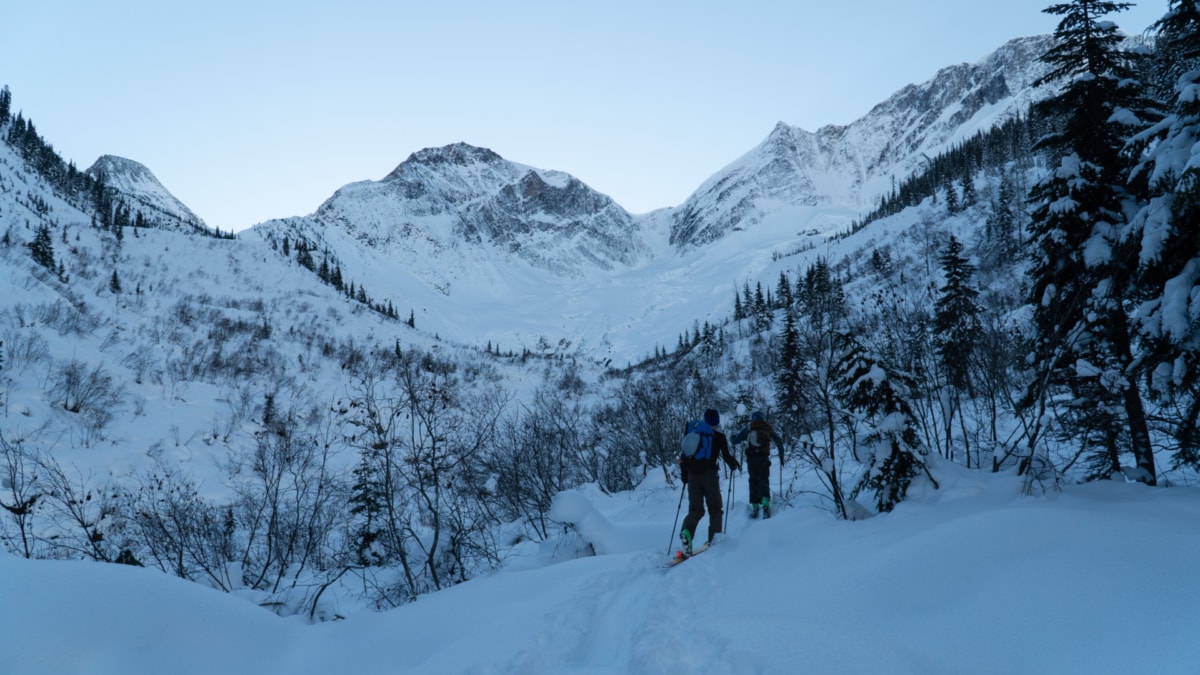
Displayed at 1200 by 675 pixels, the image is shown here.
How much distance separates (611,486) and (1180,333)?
651 inches


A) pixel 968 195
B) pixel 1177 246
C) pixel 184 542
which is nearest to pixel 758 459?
pixel 1177 246

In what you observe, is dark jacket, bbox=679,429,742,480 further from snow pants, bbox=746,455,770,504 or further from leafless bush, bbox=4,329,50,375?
leafless bush, bbox=4,329,50,375

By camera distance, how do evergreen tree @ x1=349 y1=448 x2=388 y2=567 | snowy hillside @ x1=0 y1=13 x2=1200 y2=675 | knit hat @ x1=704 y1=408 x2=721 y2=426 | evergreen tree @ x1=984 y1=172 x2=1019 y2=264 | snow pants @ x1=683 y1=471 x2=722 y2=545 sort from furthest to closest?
evergreen tree @ x1=984 y1=172 x2=1019 y2=264, evergreen tree @ x1=349 y1=448 x2=388 y2=567, knit hat @ x1=704 y1=408 x2=721 y2=426, snow pants @ x1=683 y1=471 x2=722 y2=545, snowy hillside @ x1=0 y1=13 x2=1200 y2=675

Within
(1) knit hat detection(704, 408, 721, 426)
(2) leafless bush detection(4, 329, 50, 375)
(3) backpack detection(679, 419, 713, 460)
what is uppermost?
(2) leafless bush detection(4, 329, 50, 375)

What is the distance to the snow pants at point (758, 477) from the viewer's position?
8.75m

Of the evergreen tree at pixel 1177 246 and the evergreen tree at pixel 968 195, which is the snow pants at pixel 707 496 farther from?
the evergreen tree at pixel 968 195

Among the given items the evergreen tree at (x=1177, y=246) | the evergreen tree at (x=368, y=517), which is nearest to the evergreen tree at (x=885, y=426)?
the evergreen tree at (x=1177, y=246)

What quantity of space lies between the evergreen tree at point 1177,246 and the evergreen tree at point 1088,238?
1.42 ft

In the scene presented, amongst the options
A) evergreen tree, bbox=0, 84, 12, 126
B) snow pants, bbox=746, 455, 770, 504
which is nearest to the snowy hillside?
snow pants, bbox=746, 455, 770, 504

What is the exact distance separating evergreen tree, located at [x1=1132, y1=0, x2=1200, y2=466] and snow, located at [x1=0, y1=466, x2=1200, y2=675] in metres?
1.22

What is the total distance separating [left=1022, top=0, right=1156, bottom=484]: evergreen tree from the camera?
19.1ft

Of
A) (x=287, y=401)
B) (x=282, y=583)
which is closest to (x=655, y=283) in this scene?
(x=287, y=401)

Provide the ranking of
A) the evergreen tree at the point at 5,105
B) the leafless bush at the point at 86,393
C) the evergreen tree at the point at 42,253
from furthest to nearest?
the evergreen tree at the point at 5,105 → the evergreen tree at the point at 42,253 → the leafless bush at the point at 86,393

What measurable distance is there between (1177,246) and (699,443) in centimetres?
534
